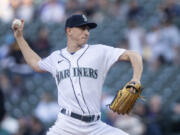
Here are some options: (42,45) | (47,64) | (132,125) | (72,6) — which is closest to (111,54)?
(47,64)

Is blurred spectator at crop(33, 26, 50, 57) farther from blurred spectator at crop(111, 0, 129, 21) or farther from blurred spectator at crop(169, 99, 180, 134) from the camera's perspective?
blurred spectator at crop(169, 99, 180, 134)

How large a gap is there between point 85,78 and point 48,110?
460cm

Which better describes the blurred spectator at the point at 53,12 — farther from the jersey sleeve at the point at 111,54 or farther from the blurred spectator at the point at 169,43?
the jersey sleeve at the point at 111,54

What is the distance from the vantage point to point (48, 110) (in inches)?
395

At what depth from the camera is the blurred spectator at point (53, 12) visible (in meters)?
13.0

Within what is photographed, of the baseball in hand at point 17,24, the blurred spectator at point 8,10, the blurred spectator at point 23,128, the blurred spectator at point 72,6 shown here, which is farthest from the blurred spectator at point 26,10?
the baseball in hand at point 17,24

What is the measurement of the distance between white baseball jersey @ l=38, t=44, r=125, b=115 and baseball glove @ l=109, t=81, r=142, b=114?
316mm

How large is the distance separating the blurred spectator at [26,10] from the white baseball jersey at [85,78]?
8013 millimetres

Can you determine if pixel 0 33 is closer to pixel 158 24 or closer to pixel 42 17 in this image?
pixel 42 17

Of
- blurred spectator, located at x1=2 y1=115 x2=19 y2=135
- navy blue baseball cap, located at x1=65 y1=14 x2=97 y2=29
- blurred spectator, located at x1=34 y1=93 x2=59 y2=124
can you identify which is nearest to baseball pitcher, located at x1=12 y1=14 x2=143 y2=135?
navy blue baseball cap, located at x1=65 y1=14 x2=97 y2=29

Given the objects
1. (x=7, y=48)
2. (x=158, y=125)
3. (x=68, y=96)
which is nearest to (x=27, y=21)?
(x=7, y=48)

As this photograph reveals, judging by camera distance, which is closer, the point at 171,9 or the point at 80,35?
the point at 80,35

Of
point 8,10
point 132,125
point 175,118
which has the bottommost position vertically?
point 132,125

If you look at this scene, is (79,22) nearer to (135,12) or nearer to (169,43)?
(169,43)
